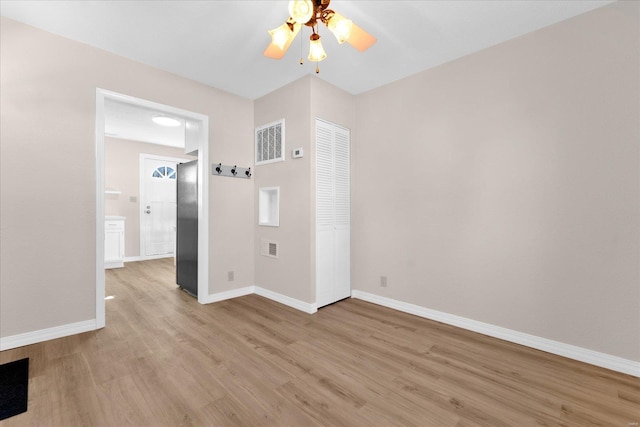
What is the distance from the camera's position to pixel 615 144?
2.04 m

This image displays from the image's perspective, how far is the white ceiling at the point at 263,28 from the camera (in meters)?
2.10

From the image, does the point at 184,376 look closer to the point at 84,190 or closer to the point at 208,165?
the point at 84,190

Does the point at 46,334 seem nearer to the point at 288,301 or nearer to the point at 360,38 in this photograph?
the point at 288,301

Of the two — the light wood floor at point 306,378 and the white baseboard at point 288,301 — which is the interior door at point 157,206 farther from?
the light wood floor at point 306,378

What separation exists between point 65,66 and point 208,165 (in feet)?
5.02

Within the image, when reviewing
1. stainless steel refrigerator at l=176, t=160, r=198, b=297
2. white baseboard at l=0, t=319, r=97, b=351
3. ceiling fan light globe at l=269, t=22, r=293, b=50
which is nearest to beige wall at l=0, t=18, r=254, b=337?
white baseboard at l=0, t=319, r=97, b=351

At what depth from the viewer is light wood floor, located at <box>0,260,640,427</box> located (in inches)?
60.9

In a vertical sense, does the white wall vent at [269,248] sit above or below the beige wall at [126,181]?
below

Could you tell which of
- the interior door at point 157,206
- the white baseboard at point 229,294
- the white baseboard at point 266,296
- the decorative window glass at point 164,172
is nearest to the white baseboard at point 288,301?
the white baseboard at point 266,296

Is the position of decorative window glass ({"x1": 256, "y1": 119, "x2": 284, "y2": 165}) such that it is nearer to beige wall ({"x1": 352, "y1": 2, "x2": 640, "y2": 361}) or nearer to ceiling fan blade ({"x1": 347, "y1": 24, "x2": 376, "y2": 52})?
beige wall ({"x1": 352, "y1": 2, "x2": 640, "y2": 361})

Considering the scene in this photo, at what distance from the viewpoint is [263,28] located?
2.34m

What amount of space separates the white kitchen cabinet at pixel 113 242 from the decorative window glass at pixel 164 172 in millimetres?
1575

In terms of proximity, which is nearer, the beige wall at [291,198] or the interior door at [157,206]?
the beige wall at [291,198]

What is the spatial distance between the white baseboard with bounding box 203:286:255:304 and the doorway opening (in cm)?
7
